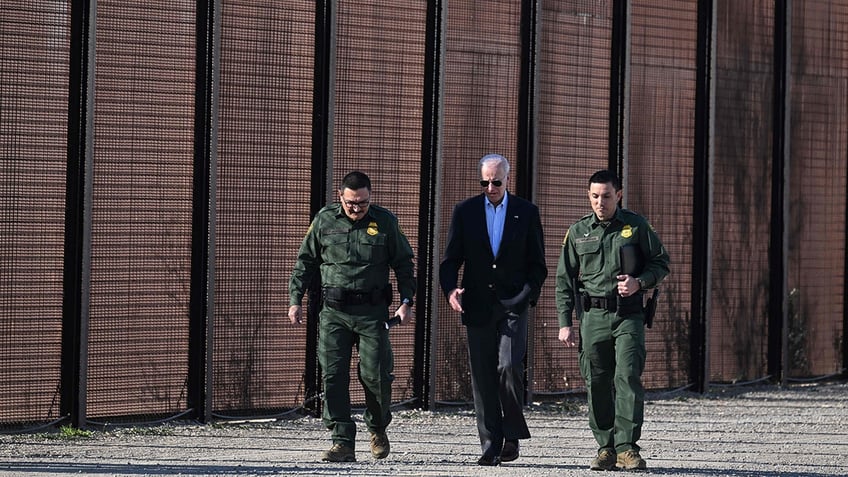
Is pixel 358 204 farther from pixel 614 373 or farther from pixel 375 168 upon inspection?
→ pixel 375 168

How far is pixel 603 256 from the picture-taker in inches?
387

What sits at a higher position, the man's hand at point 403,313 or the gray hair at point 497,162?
the gray hair at point 497,162

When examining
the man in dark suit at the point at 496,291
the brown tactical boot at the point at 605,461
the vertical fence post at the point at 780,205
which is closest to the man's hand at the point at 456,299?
the man in dark suit at the point at 496,291

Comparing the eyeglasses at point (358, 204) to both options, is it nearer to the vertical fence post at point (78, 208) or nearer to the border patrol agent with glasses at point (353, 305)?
the border patrol agent with glasses at point (353, 305)

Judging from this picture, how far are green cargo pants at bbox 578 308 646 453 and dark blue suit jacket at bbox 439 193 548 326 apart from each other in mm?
483

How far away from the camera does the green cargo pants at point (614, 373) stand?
31.6 feet

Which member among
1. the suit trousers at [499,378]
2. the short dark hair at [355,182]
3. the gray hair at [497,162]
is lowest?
the suit trousers at [499,378]

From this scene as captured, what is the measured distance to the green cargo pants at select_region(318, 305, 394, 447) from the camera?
32.7 feet

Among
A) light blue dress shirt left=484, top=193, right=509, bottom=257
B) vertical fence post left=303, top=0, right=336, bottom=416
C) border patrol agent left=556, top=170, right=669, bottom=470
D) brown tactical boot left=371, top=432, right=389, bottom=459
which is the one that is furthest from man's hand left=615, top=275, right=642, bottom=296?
vertical fence post left=303, top=0, right=336, bottom=416

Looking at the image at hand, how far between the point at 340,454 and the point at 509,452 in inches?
41.7

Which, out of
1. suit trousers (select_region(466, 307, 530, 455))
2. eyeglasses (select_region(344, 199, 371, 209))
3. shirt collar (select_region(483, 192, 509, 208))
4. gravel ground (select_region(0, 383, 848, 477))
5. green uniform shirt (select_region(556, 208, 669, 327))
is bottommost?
gravel ground (select_region(0, 383, 848, 477))

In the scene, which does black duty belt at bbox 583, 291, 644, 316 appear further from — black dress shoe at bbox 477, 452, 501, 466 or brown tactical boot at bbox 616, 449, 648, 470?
black dress shoe at bbox 477, 452, 501, 466

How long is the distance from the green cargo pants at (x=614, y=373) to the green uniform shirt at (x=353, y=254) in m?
1.23

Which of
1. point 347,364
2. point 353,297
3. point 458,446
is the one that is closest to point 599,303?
point 353,297
